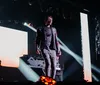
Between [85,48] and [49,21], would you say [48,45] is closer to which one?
[49,21]

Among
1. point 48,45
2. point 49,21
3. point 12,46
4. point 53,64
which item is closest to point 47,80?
point 53,64

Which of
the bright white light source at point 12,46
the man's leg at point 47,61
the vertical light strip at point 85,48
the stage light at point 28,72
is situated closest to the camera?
the bright white light source at point 12,46

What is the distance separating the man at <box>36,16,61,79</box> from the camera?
11.2 ft

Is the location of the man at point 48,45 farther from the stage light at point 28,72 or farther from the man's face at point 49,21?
the stage light at point 28,72

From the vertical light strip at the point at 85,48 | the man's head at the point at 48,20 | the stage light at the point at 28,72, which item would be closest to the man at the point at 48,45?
the man's head at the point at 48,20

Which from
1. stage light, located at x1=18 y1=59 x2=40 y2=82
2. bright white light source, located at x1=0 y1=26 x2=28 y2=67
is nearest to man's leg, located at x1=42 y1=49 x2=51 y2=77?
stage light, located at x1=18 y1=59 x2=40 y2=82

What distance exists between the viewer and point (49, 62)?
3.42 meters

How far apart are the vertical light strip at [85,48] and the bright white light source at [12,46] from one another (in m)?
0.86

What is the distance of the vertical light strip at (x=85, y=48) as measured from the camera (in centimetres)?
371

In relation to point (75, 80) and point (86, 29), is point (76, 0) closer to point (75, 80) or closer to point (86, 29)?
point (86, 29)

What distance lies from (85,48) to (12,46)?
108cm

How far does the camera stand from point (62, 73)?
351 cm

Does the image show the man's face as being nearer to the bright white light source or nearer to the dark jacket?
the dark jacket

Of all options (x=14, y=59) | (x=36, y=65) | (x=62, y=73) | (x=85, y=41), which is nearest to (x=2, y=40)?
(x=14, y=59)
